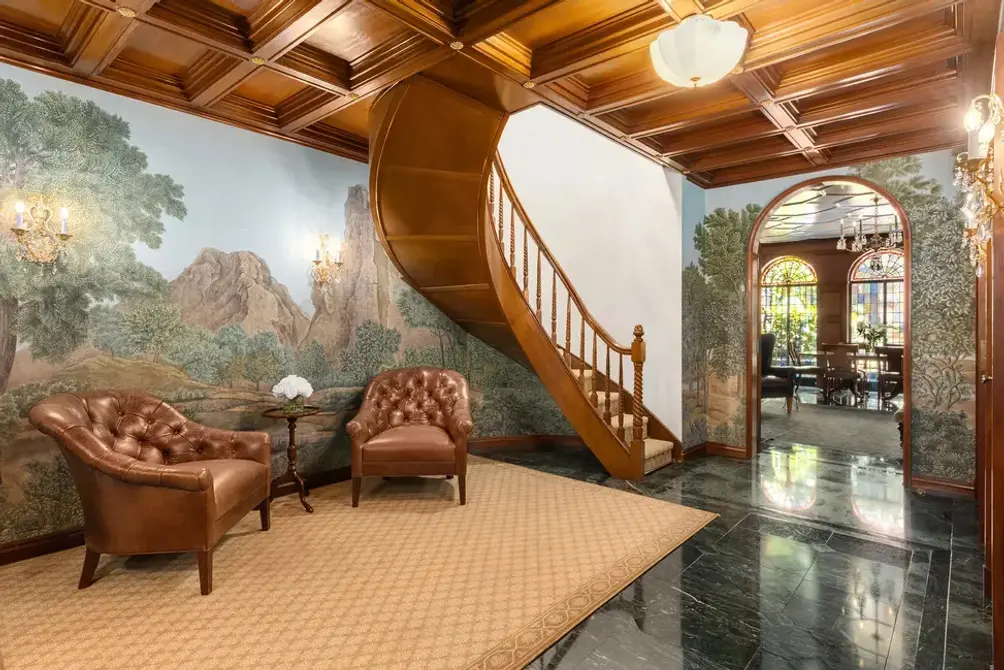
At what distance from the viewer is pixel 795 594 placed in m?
2.66

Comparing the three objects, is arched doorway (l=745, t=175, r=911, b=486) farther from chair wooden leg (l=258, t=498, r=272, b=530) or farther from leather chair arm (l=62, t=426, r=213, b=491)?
leather chair arm (l=62, t=426, r=213, b=491)

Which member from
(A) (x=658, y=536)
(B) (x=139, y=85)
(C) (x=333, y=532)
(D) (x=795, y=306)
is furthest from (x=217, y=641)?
(D) (x=795, y=306)

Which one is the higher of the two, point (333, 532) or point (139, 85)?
point (139, 85)

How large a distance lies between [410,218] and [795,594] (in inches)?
136

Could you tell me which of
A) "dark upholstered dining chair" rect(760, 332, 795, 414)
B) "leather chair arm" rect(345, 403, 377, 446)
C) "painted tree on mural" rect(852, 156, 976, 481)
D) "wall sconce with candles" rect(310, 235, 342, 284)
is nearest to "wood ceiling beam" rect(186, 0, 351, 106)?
"wall sconce with candles" rect(310, 235, 342, 284)

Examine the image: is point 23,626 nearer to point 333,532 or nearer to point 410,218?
point 333,532

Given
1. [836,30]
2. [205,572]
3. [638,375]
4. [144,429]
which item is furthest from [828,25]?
[144,429]

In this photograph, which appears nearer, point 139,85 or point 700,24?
point 700,24

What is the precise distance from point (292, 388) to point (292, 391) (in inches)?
0.9

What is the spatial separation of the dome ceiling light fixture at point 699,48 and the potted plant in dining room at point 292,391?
123 inches

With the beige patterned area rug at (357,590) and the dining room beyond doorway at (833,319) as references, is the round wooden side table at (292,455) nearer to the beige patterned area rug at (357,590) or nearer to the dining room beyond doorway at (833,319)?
the beige patterned area rug at (357,590)

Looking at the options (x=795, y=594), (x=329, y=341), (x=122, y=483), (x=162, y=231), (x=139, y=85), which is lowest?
(x=795, y=594)

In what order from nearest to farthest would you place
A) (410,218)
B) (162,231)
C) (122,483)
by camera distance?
(122,483) < (162,231) < (410,218)

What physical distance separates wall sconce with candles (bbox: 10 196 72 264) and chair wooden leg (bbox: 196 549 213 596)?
2.01m
